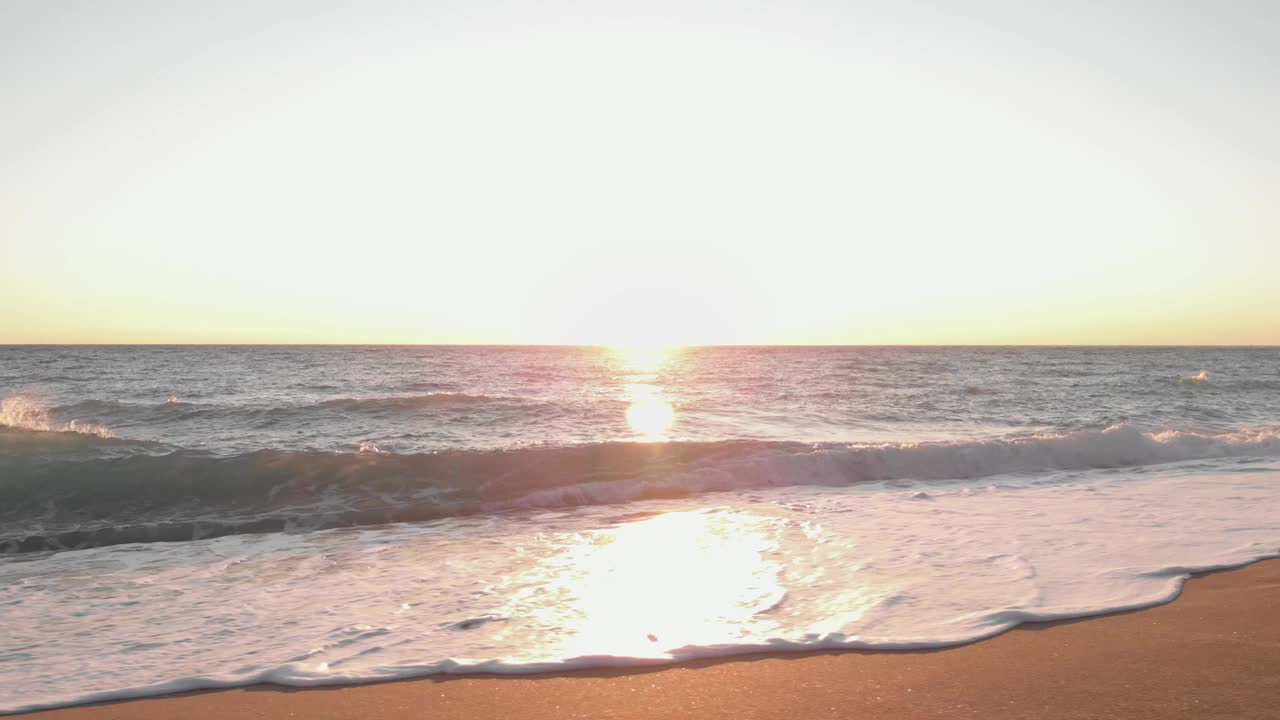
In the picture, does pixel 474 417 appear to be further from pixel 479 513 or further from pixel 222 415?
pixel 479 513

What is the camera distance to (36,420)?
1988 cm

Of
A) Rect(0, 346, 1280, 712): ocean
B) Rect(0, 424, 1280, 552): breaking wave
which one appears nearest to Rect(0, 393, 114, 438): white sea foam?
Rect(0, 346, 1280, 712): ocean

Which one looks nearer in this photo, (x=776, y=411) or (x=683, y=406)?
(x=776, y=411)

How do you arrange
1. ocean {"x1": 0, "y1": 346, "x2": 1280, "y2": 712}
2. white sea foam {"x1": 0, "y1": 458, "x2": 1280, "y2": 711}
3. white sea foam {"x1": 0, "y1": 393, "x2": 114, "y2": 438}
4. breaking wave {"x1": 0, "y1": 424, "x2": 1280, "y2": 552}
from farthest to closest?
1. white sea foam {"x1": 0, "y1": 393, "x2": 114, "y2": 438}
2. breaking wave {"x1": 0, "y1": 424, "x2": 1280, "y2": 552}
3. ocean {"x1": 0, "y1": 346, "x2": 1280, "y2": 712}
4. white sea foam {"x1": 0, "y1": 458, "x2": 1280, "y2": 711}

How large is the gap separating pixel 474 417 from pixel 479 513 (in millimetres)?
11359

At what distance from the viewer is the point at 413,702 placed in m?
3.82

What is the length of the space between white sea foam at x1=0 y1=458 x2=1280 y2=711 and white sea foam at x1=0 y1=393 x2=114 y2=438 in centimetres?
1000

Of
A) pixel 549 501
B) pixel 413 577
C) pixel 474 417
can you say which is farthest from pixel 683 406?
pixel 413 577

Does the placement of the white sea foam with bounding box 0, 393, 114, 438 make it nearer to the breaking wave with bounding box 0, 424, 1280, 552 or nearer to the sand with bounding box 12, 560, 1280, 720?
the breaking wave with bounding box 0, 424, 1280, 552

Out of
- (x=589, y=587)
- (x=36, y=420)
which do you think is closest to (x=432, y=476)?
(x=589, y=587)

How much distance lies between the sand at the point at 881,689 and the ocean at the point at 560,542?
0.19 m

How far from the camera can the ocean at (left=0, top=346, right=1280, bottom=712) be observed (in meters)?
4.62

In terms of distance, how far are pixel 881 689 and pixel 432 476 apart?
875 centimetres

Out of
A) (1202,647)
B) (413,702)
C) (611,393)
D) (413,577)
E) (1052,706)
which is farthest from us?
(611,393)
